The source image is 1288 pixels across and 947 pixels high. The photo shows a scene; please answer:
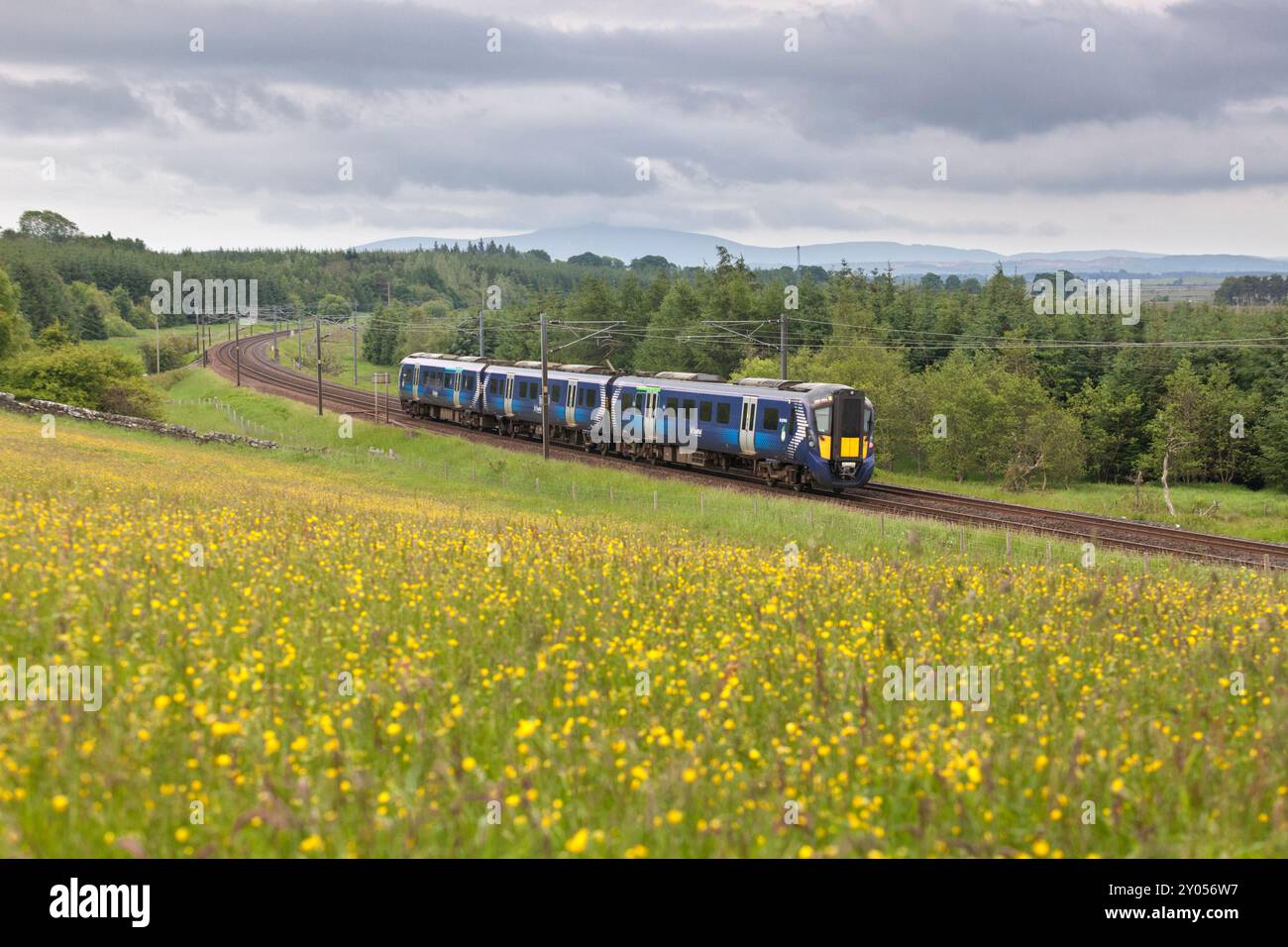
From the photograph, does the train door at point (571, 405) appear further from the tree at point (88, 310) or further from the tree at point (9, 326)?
the tree at point (88, 310)

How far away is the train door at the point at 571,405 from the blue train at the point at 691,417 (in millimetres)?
50

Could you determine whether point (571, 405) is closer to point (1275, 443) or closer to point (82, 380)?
point (82, 380)

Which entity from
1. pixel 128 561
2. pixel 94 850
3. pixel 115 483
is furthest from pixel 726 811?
pixel 115 483

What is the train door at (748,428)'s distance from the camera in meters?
35.8

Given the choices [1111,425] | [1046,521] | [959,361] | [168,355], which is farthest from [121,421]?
[168,355]

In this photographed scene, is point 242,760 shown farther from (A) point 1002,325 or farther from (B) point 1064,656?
(A) point 1002,325

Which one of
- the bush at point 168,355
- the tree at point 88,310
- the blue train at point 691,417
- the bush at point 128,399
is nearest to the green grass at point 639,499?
the blue train at point 691,417

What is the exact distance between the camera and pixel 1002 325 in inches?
3214

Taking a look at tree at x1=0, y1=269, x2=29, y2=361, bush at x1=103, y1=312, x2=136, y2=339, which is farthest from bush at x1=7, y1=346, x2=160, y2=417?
bush at x1=103, y1=312, x2=136, y2=339

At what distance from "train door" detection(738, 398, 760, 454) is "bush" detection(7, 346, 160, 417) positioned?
111 ft

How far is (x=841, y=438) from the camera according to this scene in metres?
33.6

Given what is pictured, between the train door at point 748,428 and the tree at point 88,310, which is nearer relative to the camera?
the train door at point 748,428

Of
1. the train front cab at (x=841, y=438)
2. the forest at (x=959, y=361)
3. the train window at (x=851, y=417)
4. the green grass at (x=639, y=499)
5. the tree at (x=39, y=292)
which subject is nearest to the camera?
the green grass at (x=639, y=499)

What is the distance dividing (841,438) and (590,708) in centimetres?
2687
